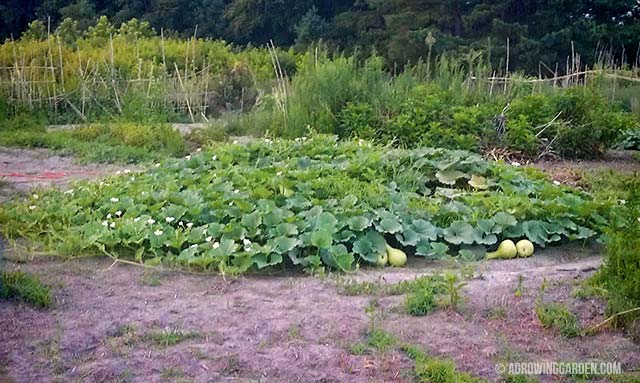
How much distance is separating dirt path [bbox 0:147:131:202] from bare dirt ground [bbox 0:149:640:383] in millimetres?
2641

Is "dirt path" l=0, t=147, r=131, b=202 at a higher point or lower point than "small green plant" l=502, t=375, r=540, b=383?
lower

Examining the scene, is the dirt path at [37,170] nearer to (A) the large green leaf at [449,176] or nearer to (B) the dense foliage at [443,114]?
(B) the dense foliage at [443,114]

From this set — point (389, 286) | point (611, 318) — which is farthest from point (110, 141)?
point (611, 318)

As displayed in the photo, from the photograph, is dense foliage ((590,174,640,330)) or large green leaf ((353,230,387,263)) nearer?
dense foliage ((590,174,640,330))

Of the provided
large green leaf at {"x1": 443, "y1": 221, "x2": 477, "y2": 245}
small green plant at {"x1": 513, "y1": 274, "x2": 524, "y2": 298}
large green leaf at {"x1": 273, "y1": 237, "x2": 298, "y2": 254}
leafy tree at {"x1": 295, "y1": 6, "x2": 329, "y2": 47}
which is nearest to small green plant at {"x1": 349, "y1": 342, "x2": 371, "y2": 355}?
small green plant at {"x1": 513, "y1": 274, "x2": 524, "y2": 298}

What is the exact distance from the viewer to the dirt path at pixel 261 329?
3.38 metres

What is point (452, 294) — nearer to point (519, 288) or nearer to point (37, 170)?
point (519, 288)

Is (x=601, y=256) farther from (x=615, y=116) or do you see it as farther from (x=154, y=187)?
(x=615, y=116)

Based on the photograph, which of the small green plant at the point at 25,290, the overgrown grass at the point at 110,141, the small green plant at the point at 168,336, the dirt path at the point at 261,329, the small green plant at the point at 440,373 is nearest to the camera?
the small green plant at the point at 440,373

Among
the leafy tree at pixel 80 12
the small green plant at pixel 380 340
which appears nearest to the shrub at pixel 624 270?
the small green plant at pixel 380 340

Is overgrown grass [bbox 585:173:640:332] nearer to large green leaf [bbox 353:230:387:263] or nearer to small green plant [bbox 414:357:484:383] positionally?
small green plant [bbox 414:357:484:383]

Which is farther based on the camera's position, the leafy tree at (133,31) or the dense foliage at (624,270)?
the leafy tree at (133,31)

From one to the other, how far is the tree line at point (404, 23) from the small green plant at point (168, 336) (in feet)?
53.6

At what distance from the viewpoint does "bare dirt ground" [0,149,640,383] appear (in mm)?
3377
